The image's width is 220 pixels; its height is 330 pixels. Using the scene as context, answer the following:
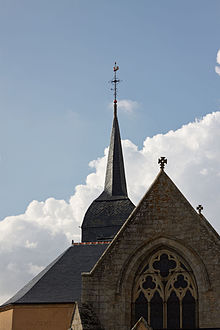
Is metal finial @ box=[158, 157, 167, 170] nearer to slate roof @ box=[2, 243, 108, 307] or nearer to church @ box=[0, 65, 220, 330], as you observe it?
church @ box=[0, 65, 220, 330]

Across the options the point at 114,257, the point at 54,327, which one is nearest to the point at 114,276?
the point at 114,257

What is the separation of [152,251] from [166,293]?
4.19ft

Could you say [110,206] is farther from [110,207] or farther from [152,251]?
[152,251]

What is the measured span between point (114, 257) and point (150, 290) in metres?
1.40

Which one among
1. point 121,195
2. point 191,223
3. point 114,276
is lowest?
point 114,276

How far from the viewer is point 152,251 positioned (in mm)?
16734

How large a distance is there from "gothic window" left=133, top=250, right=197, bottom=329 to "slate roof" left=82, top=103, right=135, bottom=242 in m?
17.4

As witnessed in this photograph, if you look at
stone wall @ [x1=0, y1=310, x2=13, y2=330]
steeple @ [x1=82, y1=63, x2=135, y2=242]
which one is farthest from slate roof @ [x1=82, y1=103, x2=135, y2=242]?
stone wall @ [x1=0, y1=310, x2=13, y2=330]

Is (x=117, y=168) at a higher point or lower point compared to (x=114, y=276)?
higher

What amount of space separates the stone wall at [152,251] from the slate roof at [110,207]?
17312 mm

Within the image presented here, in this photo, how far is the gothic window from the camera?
15953mm

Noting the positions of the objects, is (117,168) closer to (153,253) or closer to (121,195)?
(121,195)

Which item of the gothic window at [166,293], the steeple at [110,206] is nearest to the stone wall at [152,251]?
the gothic window at [166,293]

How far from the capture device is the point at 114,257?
16609 mm
